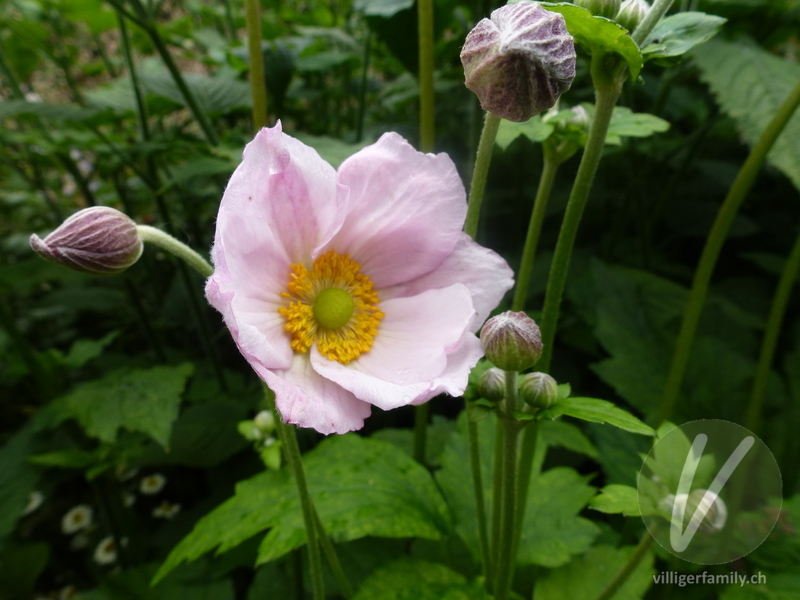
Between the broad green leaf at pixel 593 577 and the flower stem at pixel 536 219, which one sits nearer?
the flower stem at pixel 536 219

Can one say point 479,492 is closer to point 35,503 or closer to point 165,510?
point 165,510

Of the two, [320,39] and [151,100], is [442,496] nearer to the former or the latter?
[151,100]

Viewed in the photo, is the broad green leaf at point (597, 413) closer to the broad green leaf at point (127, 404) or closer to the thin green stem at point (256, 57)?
the thin green stem at point (256, 57)

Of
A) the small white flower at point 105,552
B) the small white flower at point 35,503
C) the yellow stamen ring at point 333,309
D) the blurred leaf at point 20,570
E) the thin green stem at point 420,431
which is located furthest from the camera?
the small white flower at point 35,503

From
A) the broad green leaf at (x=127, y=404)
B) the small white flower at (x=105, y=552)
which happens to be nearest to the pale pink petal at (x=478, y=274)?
the broad green leaf at (x=127, y=404)

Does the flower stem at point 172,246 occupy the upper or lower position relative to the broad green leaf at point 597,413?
upper

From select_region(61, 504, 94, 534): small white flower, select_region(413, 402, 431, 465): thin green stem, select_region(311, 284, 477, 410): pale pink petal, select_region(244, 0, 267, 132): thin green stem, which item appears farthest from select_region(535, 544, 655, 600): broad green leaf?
select_region(61, 504, 94, 534): small white flower

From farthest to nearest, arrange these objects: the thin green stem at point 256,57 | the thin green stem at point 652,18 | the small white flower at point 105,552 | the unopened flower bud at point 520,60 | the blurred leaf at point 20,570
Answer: the small white flower at point 105,552 → the blurred leaf at point 20,570 → the thin green stem at point 256,57 → the thin green stem at point 652,18 → the unopened flower bud at point 520,60

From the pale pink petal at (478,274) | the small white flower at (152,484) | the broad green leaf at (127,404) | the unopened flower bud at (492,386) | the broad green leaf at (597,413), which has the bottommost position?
the small white flower at (152,484)
